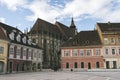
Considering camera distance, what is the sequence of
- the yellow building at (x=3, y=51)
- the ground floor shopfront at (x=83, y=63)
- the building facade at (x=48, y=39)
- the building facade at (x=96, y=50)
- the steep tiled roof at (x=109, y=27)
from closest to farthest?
the yellow building at (x=3, y=51) < the building facade at (x=96, y=50) < the ground floor shopfront at (x=83, y=63) < the steep tiled roof at (x=109, y=27) < the building facade at (x=48, y=39)

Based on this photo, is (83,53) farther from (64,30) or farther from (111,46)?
(64,30)

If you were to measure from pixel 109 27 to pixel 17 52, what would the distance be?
27.9 meters

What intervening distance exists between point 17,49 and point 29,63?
6903 mm

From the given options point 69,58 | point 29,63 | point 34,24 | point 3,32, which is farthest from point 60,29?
point 3,32

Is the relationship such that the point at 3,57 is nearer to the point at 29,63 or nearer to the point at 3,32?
the point at 3,32

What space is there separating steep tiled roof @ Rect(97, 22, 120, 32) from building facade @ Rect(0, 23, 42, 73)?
1950cm

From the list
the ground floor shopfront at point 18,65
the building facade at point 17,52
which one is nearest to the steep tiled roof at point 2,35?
the building facade at point 17,52

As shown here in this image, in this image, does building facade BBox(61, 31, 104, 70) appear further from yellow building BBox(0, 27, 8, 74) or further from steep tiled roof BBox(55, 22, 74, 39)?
steep tiled roof BBox(55, 22, 74, 39)

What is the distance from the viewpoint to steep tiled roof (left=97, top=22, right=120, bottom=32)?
58263 millimetres

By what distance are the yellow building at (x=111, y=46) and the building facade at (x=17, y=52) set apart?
720 inches

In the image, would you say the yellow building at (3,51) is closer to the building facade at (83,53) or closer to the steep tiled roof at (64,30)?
the building facade at (83,53)

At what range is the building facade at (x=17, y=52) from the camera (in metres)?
42.6

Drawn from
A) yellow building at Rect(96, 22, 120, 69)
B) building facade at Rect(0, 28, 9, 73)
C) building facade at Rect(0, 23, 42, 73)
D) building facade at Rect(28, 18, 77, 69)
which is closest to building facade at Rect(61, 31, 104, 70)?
yellow building at Rect(96, 22, 120, 69)

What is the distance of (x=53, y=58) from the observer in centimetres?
7938
